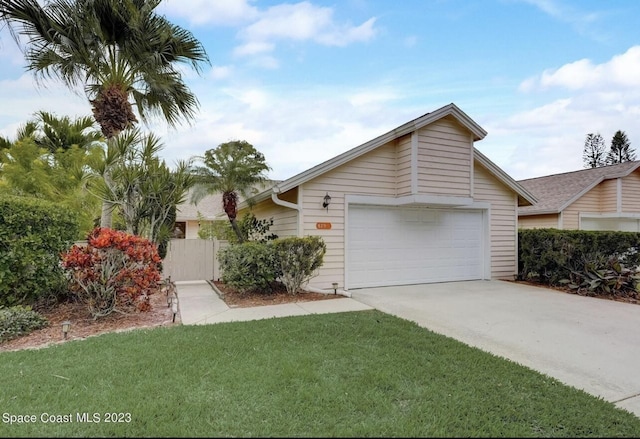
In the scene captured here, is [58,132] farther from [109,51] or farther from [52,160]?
[109,51]

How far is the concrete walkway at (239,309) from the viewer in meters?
5.66

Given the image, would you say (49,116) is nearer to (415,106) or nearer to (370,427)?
(415,106)

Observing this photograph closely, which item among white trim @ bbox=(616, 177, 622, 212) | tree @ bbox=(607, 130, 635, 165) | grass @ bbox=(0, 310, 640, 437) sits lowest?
grass @ bbox=(0, 310, 640, 437)

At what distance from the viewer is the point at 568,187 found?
14.0m


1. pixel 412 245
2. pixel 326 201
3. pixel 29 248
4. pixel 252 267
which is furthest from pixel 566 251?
pixel 29 248

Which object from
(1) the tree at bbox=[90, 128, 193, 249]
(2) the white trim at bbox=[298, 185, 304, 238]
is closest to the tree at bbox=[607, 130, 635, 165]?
(2) the white trim at bbox=[298, 185, 304, 238]

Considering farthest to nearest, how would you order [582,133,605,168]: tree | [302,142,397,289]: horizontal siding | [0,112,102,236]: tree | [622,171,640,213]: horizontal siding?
[582,133,605,168]: tree, [622,171,640,213]: horizontal siding, [0,112,102,236]: tree, [302,142,397,289]: horizontal siding

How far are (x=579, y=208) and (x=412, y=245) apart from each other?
29.1 feet

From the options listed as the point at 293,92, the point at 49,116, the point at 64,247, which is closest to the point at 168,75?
the point at 293,92

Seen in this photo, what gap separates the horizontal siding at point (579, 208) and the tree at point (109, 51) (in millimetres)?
13605

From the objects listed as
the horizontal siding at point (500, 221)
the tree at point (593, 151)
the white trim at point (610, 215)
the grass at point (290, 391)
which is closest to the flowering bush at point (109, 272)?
the grass at point (290, 391)

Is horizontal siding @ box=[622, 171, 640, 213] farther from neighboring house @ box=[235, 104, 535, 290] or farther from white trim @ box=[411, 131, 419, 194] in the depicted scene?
white trim @ box=[411, 131, 419, 194]

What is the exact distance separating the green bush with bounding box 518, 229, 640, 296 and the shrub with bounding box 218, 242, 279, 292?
7195 millimetres

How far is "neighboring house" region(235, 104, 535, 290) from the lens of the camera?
806 centimetres
